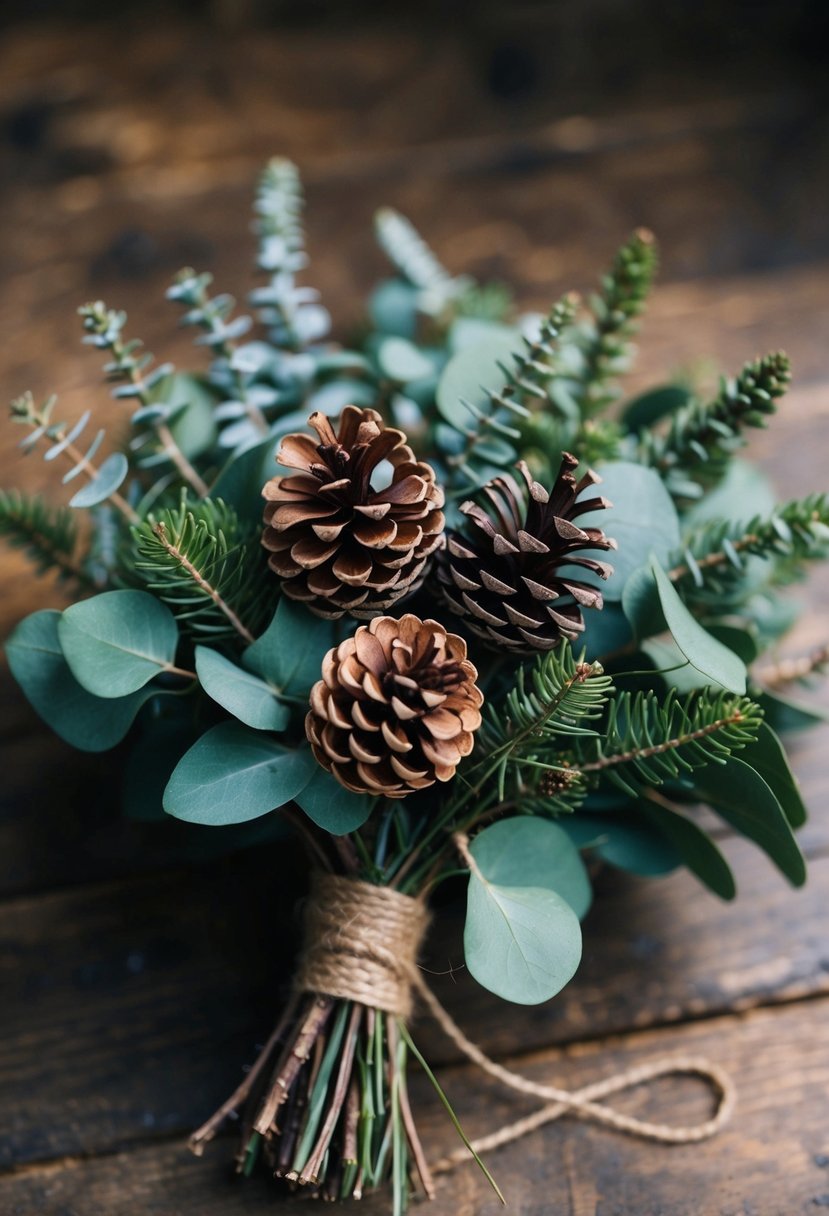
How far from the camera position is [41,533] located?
70cm

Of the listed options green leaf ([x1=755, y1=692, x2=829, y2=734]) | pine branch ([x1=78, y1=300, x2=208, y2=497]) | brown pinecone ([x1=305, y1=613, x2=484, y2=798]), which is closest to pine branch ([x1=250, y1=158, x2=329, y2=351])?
pine branch ([x1=78, y1=300, x2=208, y2=497])

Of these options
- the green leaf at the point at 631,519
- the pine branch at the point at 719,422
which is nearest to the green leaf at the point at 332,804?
the green leaf at the point at 631,519

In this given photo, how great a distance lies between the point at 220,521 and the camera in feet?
1.90

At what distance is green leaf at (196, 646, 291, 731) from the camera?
55cm

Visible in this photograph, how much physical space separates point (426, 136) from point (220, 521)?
679 millimetres

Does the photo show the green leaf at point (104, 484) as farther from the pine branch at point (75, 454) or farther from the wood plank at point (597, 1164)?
the wood plank at point (597, 1164)

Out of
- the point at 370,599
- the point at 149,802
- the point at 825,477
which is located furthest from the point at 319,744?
the point at 825,477

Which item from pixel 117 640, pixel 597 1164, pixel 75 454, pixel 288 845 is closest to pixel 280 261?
pixel 75 454

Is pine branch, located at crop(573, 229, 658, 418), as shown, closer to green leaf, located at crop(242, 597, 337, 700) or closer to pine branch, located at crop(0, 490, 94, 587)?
green leaf, located at crop(242, 597, 337, 700)

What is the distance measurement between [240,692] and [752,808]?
33 cm

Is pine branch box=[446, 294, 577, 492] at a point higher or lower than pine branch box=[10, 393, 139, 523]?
higher

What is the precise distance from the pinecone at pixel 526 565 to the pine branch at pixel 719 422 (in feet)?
0.45

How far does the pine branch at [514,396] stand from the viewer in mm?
599

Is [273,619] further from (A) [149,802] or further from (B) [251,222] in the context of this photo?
(B) [251,222]
